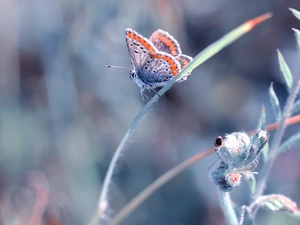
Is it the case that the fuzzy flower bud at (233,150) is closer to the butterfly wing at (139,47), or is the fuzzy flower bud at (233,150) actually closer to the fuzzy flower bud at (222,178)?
the fuzzy flower bud at (222,178)

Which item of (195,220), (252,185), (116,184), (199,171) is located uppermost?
(252,185)

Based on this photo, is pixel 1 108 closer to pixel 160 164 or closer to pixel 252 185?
pixel 160 164

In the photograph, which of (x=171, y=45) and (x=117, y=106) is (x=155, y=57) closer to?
(x=171, y=45)

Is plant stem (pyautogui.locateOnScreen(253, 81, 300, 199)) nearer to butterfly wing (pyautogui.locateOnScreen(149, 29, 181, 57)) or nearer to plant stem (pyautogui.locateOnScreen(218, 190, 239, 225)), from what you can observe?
plant stem (pyautogui.locateOnScreen(218, 190, 239, 225))

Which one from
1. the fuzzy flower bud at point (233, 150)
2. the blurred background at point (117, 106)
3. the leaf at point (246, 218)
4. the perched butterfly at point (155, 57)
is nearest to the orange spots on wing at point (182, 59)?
the perched butterfly at point (155, 57)

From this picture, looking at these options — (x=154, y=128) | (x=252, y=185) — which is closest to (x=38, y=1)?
(x=154, y=128)

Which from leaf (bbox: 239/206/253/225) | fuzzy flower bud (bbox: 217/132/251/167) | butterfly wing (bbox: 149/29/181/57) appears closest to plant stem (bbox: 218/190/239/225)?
leaf (bbox: 239/206/253/225)
